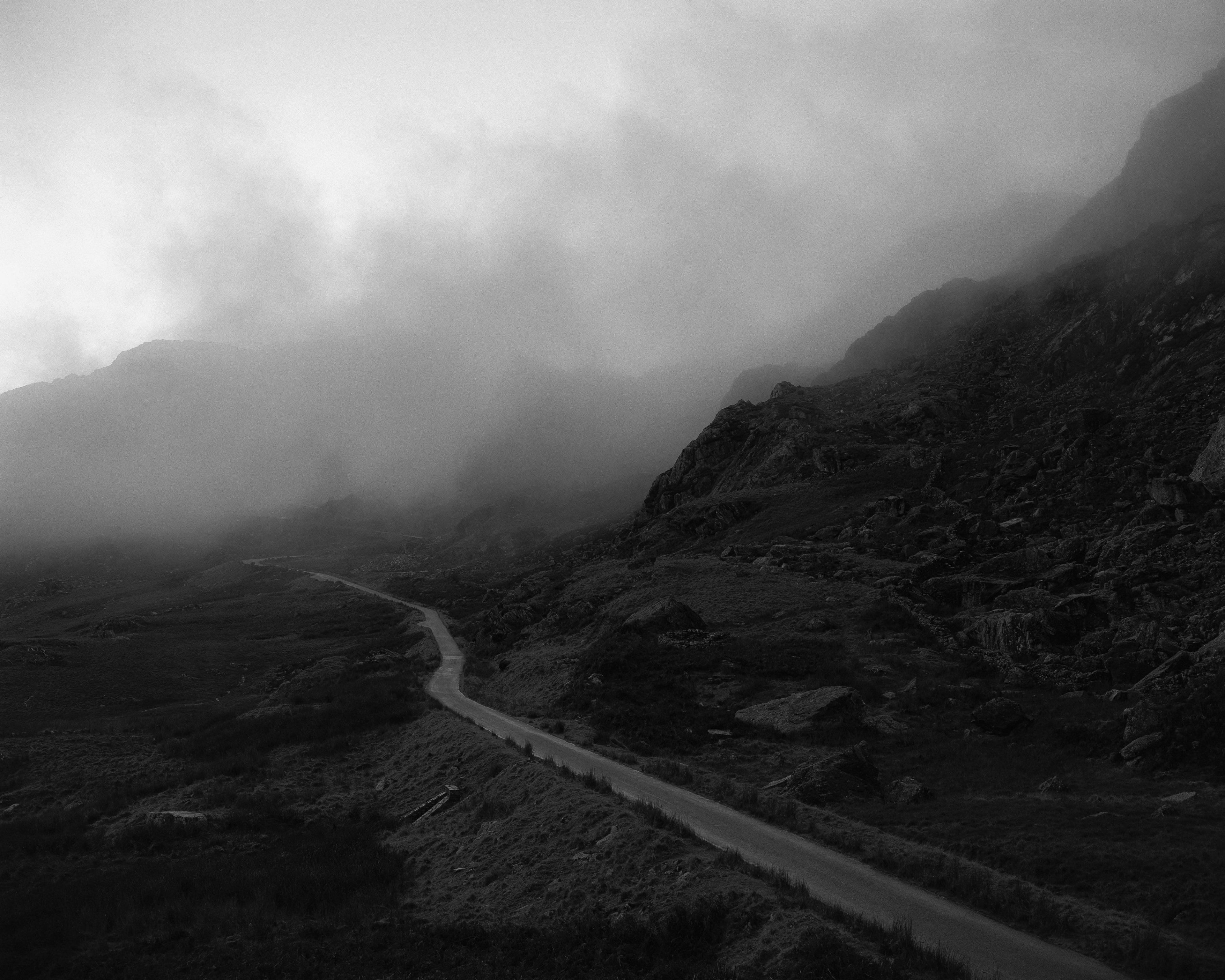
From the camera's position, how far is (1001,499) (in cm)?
6625

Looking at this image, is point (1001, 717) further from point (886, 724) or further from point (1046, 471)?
point (1046, 471)

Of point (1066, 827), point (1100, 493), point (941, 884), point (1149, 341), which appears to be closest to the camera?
point (941, 884)

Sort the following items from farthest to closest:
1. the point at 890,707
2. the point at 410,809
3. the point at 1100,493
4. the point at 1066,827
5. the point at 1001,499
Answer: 1. the point at 1001,499
2. the point at 1100,493
3. the point at 890,707
4. the point at 410,809
5. the point at 1066,827

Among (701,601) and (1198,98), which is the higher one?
(1198,98)

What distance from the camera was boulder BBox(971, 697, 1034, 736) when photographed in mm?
29375

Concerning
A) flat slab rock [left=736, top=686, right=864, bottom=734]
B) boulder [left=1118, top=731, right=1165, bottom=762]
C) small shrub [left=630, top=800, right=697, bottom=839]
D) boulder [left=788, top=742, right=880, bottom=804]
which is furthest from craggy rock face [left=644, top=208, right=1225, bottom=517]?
small shrub [left=630, top=800, right=697, bottom=839]

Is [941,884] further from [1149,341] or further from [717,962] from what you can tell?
[1149,341]

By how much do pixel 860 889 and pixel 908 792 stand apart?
7736 millimetres

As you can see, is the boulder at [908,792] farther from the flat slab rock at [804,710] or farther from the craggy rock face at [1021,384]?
the craggy rock face at [1021,384]

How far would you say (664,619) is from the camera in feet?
177

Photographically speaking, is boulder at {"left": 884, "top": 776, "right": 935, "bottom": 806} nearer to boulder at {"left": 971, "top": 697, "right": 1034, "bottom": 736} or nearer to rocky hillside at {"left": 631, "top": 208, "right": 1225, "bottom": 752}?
boulder at {"left": 971, "top": 697, "right": 1034, "bottom": 736}

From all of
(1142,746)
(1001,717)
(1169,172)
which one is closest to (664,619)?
(1001,717)

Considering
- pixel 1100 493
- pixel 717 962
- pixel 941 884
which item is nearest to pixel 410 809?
pixel 717 962

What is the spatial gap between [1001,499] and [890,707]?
40.7 meters
